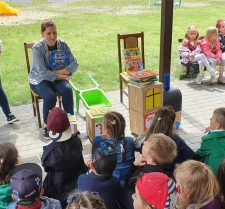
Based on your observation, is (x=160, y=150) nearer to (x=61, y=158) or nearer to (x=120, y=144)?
(x=120, y=144)

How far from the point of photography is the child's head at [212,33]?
5.93m

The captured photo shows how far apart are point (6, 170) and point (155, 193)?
Result: 1158mm

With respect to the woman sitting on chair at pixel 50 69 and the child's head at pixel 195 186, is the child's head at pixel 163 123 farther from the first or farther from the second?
the woman sitting on chair at pixel 50 69

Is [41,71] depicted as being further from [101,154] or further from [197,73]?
[197,73]

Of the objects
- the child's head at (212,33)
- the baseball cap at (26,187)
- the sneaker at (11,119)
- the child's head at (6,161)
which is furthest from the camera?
the child's head at (212,33)

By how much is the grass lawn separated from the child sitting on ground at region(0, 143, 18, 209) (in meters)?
2.90

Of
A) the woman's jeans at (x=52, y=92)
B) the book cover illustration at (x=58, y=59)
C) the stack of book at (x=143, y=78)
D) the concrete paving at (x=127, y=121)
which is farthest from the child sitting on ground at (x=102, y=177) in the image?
the book cover illustration at (x=58, y=59)

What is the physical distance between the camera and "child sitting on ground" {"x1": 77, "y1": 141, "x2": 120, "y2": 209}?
7.45 feet

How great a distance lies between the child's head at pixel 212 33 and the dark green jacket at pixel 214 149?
11.7 feet

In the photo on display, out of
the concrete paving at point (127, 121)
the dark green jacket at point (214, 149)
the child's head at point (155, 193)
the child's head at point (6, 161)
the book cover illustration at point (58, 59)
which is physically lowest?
the concrete paving at point (127, 121)

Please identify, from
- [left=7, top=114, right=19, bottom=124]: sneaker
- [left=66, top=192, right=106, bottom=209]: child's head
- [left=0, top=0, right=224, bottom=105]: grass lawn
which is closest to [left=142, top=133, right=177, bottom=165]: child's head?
[left=66, top=192, right=106, bottom=209]: child's head

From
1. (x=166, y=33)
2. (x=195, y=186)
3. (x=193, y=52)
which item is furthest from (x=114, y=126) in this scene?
(x=193, y=52)

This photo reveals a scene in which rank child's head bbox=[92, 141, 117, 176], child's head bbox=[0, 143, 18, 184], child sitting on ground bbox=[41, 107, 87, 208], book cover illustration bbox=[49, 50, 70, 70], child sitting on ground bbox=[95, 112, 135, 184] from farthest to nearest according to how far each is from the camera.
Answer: book cover illustration bbox=[49, 50, 70, 70], child sitting on ground bbox=[95, 112, 135, 184], child sitting on ground bbox=[41, 107, 87, 208], child's head bbox=[0, 143, 18, 184], child's head bbox=[92, 141, 117, 176]

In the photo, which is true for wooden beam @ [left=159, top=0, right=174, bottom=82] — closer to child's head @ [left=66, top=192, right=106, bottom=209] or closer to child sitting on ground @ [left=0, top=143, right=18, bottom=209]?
child sitting on ground @ [left=0, top=143, right=18, bottom=209]
